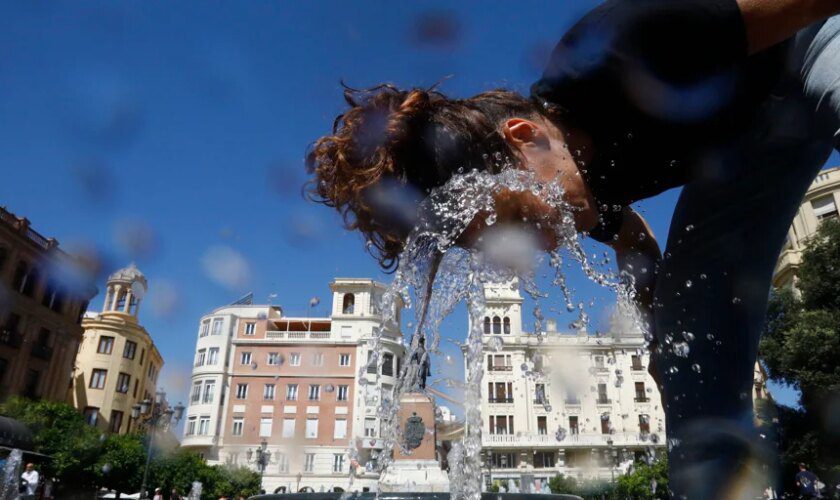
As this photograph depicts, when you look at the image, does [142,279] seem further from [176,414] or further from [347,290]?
[176,414]

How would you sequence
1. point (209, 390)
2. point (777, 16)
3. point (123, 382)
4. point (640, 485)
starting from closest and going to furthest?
point (777, 16)
point (640, 485)
point (123, 382)
point (209, 390)

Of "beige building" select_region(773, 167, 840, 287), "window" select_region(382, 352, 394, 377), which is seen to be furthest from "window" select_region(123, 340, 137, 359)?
"beige building" select_region(773, 167, 840, 287)

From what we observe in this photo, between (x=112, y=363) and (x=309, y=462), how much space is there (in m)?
16.0

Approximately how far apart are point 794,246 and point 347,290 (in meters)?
33.4

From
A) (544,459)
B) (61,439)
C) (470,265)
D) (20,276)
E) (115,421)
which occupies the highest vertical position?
(20,276)

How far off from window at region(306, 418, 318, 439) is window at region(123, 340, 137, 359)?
13.9m

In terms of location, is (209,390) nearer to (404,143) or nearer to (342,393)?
(342,393)

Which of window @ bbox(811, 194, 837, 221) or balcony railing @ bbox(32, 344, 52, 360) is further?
balcony railing @ bbox(32, 344, 52, 360)

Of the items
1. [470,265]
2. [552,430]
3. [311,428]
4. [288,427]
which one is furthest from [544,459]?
[470,265]

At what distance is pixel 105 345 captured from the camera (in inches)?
1561

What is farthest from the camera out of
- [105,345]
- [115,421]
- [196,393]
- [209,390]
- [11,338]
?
[196,393]

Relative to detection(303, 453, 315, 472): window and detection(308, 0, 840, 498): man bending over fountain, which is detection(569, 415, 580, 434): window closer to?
detection(303, 453, 315, 472): window

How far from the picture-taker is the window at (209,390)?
47.5m

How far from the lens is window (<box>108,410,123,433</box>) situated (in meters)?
38.7
